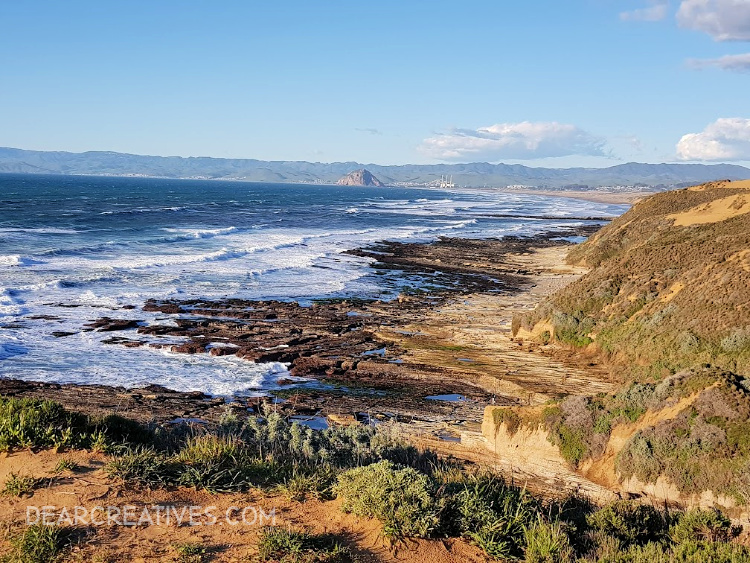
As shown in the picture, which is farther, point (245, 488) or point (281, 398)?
point (281, 398)

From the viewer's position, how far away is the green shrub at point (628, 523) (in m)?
7.60

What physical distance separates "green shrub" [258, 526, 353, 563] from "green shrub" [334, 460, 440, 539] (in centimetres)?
58

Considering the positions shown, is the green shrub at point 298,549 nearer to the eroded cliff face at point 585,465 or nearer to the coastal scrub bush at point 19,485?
the coastal scrub bush at point 19,485

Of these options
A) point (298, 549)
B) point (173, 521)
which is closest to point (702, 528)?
point (298, 549)

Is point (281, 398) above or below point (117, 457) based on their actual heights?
below

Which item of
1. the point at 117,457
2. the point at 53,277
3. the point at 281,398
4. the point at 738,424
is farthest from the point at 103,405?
the point at 53,277

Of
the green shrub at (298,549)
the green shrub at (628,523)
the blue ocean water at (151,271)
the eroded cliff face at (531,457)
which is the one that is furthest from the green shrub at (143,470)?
the blue ocean water at (151,271)

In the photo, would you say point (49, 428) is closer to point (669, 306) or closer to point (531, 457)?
point (531, 457)

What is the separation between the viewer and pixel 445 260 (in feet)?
159

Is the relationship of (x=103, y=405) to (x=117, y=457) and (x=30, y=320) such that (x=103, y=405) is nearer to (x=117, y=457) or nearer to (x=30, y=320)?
(x=117, y=457)

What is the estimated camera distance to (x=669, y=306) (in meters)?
21.1

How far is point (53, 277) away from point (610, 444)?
3094cm

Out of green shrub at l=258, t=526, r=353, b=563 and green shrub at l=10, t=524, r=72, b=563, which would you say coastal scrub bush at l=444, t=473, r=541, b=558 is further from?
green shrub at l=10, t=524, r=72, b=563

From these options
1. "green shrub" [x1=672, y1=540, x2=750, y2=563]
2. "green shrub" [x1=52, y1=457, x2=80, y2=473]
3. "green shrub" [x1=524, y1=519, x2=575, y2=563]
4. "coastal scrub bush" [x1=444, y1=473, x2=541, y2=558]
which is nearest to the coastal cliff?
"green shrub" [x1=672, y1=540, x2=750, y2=563]
